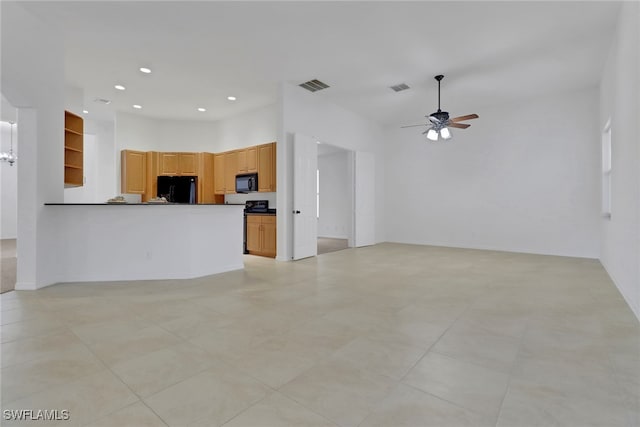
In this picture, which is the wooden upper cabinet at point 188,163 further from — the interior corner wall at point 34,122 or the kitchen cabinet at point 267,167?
the interior corner wall at point 34,122

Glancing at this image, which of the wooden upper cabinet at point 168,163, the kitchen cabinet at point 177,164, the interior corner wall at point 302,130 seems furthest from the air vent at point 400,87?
the wooden upper cabinet at point 168,163

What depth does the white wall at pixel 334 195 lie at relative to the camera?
1003cm

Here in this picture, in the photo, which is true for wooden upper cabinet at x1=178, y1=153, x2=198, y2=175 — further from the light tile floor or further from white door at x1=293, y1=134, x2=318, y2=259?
the light tile floor

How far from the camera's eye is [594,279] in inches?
169

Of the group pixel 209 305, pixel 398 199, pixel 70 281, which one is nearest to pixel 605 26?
pixel 398 199

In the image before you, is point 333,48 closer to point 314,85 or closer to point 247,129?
point 314,85

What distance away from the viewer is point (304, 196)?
19.8 ft

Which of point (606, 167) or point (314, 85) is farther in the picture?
point (314, 85)

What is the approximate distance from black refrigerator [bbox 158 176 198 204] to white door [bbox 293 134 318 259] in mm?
3163

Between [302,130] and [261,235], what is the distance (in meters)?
2.34

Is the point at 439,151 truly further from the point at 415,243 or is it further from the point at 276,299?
the point at 276,299

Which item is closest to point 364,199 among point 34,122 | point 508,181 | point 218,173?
point 508,181

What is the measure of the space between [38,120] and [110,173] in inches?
191

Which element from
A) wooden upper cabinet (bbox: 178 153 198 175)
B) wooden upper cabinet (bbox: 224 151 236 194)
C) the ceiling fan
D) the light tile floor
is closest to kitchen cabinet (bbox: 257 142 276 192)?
wooden upper cabinet (bbox: 224 151 236 194)
